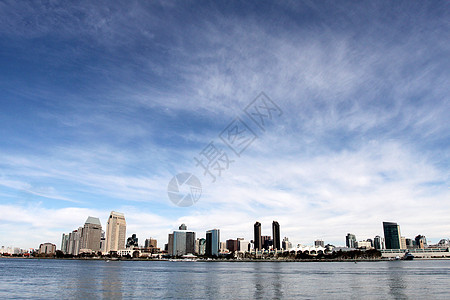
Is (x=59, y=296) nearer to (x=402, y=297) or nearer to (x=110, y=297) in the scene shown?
(x=110, y=297)

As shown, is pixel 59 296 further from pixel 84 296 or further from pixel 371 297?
pixel 371 297

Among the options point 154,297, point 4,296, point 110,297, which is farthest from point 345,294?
point 4,296

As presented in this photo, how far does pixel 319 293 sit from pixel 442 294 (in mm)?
18079

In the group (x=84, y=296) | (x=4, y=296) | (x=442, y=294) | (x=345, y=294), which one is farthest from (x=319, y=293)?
(x=4, y=296)

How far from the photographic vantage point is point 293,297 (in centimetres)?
4941

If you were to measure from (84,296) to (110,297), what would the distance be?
468 centimetres

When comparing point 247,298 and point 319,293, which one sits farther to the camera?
point 319,293

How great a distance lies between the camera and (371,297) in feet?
160

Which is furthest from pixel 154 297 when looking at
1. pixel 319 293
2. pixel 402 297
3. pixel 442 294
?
pixel 442 294

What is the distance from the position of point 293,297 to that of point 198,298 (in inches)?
552

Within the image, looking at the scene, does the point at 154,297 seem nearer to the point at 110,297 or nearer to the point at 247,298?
the point at 110,297

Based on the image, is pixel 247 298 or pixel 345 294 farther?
pixel 345 294

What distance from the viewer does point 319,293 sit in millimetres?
53500

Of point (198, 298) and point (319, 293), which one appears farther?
point (319, 293)
